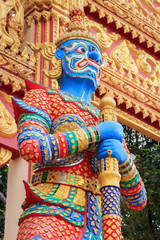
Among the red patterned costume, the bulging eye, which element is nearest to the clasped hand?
the red patterned costume

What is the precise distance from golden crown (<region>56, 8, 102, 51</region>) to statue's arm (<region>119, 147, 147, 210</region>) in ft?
2.86

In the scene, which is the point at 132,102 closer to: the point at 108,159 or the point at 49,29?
the point at 49,29

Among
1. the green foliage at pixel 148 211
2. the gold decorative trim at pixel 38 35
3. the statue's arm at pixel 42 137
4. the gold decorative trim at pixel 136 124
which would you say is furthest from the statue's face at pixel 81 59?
the green foliage at pixel 148 211

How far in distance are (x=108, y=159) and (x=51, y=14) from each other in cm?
240

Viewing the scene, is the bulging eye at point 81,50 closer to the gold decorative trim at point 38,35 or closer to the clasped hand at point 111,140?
the clasped hand at point 111,140

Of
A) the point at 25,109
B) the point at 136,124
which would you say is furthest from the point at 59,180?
the point at 136,124

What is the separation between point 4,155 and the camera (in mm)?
4117

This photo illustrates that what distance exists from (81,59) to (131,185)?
88 centimetres

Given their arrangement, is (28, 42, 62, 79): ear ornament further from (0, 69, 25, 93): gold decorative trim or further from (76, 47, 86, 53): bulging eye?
(0, 69, 25, 93): gold decorative trim

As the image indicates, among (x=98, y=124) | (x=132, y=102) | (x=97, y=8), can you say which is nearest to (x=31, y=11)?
(x=97, y=8)

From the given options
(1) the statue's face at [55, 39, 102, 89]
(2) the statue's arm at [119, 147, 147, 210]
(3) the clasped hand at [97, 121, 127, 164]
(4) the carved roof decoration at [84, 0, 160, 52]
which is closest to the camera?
(3) the clasped hand at [97, 121, 127, 164]

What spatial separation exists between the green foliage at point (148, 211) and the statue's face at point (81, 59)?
3.62 meters

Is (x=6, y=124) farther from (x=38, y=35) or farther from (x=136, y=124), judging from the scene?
(x=136, y=124)

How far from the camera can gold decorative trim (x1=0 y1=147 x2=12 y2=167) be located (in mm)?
4091
